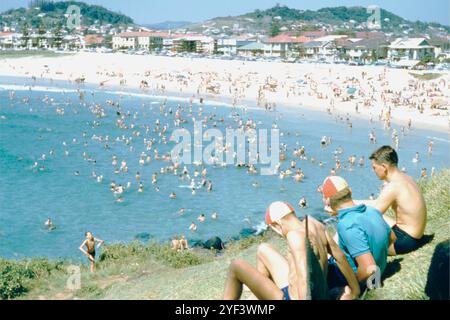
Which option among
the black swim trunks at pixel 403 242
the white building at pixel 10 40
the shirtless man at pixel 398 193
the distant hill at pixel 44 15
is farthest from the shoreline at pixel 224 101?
the distant hill at pixel 44 15

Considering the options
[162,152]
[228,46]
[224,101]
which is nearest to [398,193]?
[162,152]

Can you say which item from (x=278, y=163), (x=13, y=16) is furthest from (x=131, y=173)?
(x=13, y=16)

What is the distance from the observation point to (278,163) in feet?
87.9

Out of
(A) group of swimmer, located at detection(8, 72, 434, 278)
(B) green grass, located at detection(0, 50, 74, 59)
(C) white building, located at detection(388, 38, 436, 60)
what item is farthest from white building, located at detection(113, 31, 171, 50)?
(A) group of swimmer, located at detection(8, 72, 434, 278)

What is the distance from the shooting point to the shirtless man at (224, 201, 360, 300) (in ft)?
11.6

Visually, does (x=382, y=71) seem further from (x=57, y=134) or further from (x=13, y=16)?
Result: (x=13, y=16)

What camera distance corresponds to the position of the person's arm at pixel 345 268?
394 cm

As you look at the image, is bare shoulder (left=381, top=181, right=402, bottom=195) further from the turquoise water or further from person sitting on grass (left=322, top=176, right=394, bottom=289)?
the turquoise water

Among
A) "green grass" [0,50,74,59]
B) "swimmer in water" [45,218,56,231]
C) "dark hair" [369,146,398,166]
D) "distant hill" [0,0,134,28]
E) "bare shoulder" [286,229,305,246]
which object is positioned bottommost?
"swimmer in water" [45,218,56,231]

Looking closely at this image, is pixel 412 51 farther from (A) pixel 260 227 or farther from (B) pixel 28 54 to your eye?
(A) pixel 260 227

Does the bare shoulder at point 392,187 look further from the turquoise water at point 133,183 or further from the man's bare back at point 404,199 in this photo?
the turquoise water at point 133,183

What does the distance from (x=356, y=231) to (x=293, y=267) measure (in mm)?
696
